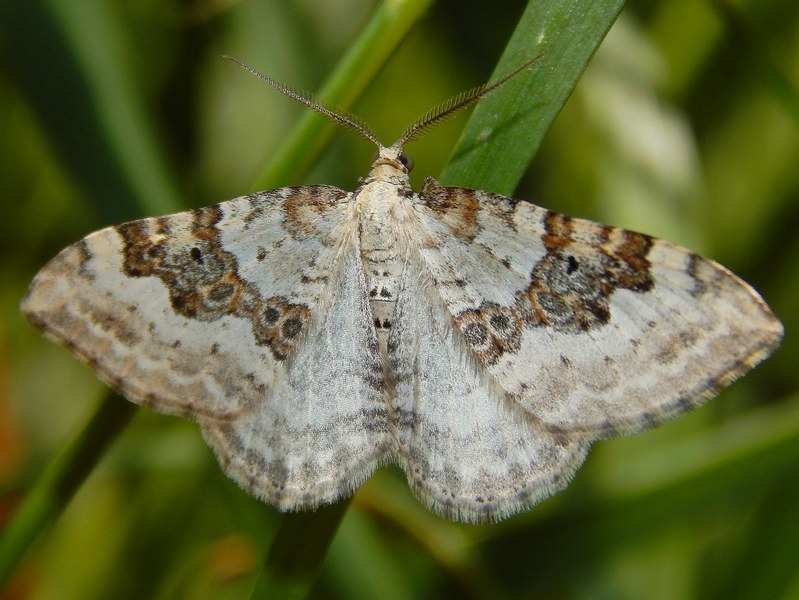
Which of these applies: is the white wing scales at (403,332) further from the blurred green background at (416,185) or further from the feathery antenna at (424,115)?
the blurred green background at (416,185)

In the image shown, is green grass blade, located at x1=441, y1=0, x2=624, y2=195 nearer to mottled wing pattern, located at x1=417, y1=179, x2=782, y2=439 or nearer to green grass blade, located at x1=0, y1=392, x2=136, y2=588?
mottled wing pattern, located at x1=417, y1=179, x2=782, y2=439

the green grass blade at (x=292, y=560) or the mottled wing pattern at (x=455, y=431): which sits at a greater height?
the mottled wing pattern at (x=455, y=431)

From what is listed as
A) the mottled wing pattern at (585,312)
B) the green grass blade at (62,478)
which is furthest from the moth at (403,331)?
the green grass blade at (62,478)

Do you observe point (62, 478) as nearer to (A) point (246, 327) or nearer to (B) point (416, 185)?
(A) point (246, 327)

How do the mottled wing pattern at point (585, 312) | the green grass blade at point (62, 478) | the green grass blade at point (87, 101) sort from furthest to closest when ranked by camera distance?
the green grass blade at point (87, 101)
the green grass blade at point (62, 478)
the mottled wing pattern at point (585, 312)

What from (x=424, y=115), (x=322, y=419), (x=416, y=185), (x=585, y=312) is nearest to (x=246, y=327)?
(x=322, y=419)

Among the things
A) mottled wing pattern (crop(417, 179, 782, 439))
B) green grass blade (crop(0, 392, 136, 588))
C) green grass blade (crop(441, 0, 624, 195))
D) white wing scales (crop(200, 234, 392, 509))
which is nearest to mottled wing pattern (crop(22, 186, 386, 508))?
white wing scales (crop(200, 234, 392, 509))
